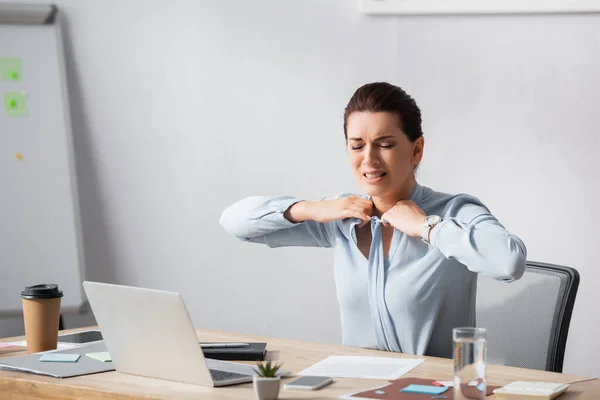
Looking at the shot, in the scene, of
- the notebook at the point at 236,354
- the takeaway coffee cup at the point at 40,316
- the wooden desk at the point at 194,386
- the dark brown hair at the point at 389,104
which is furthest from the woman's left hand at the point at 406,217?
the takeaway coffee cup at the point at 40,316

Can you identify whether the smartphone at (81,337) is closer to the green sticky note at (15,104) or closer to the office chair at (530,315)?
the office chair at (530,315)

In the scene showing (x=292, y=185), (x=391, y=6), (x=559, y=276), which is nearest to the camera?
(x=559, y=276)

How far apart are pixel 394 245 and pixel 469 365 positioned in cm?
70

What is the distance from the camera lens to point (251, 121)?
11.0 ft

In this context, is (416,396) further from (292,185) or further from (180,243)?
(180,243)

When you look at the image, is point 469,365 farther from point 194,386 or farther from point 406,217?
point 406,217

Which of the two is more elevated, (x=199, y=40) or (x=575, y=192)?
(x=199, y=40)

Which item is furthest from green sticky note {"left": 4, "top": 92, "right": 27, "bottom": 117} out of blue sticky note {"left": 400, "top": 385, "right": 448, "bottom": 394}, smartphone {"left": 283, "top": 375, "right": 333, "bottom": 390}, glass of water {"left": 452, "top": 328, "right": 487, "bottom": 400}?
glass of water {"left": 452, "top": 328, "right": 487, "bottom": 400}

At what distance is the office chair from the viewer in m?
2.00

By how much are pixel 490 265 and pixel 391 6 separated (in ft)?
4.81

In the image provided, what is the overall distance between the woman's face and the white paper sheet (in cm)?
46

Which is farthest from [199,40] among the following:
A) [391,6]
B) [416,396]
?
[416,396]

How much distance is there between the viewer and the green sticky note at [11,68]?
3.31 metres

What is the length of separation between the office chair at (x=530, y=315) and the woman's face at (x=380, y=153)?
13.6 inches
